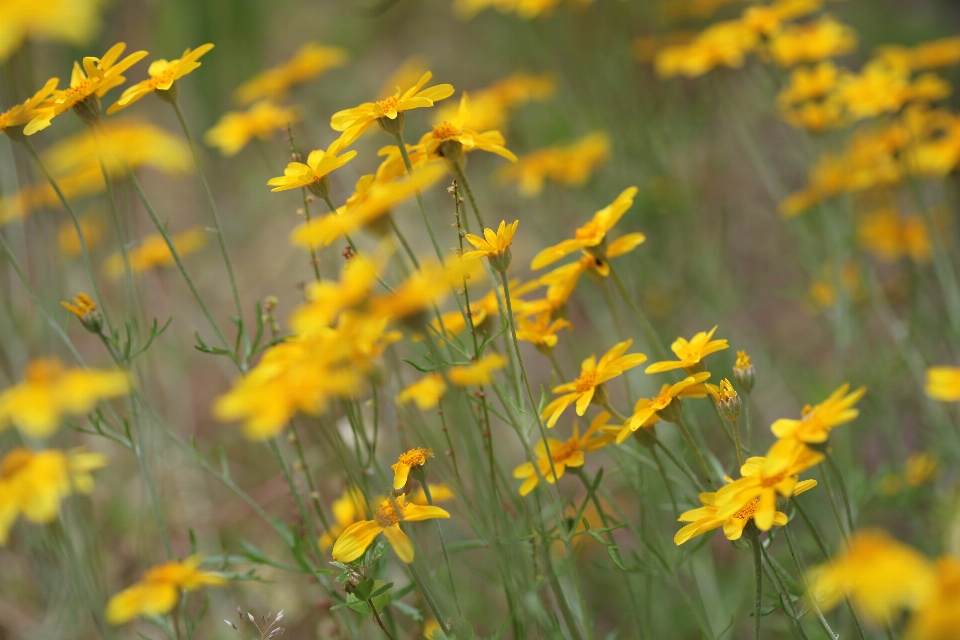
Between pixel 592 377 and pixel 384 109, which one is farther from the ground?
pixel 384 109

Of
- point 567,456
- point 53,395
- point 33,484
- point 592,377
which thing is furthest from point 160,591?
point 592,377

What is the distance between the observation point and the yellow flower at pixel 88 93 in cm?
149

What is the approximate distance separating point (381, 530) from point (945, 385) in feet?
3.07

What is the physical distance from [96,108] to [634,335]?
2176 millimetres

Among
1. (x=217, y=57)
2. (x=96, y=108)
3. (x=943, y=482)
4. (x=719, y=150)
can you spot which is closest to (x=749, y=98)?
(x=719, y=150)

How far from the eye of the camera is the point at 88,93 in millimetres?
1532

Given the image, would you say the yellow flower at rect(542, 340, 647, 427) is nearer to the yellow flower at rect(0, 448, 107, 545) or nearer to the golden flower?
the golden flower

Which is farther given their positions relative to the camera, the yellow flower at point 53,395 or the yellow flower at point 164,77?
the yellow flower at point 164,77

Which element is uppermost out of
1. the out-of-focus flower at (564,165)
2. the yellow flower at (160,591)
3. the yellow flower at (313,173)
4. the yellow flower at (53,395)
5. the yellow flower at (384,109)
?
the yellow flower at (384,109)

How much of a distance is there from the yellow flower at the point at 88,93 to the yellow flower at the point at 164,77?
0.03 meters

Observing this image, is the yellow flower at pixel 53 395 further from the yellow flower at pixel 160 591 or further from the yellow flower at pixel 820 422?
the yellow flower at pixel 820 422

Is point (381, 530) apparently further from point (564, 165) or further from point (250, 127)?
point (564, 165)

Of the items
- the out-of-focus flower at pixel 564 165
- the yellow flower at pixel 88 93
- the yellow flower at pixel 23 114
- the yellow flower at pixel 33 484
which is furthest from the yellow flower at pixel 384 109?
the out-of-focus flower at pixel 564 165

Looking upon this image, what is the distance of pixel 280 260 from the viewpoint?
5008 mm
